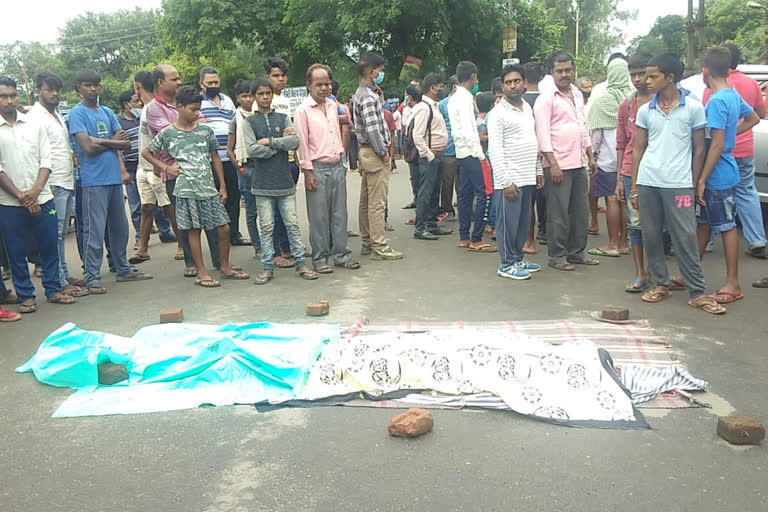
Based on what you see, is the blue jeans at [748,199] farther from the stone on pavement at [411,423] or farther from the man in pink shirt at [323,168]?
the stone on pavement at [411,423]

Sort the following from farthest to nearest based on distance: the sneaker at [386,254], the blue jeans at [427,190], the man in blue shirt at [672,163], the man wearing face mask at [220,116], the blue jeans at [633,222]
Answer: the blue jeans at [427,190], the man wearing face mask at [220,116], the sneaker at [386,254], the blue jeans at [633,222], the man in blue shirt at [672,163]

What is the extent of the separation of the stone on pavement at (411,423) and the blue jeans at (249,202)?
455cm

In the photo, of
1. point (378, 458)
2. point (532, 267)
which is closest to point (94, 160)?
point (532, 267)

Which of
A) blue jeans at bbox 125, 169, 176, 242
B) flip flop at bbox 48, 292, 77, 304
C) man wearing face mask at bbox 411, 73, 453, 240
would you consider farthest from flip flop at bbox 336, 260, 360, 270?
Result: blue jeans at bbox 125, 169, 176, 242

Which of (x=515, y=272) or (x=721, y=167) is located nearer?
(x=721, y=167)

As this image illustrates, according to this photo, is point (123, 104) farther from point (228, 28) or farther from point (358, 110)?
point (228, 28)

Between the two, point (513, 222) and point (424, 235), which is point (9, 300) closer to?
point (424, 235)

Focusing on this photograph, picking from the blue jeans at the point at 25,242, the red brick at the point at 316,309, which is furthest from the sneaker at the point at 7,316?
the red brick at the point at 316,309

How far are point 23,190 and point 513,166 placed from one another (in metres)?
4.42

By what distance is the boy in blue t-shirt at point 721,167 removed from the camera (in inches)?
206

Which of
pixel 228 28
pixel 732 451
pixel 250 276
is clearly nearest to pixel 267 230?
pixel 250 276

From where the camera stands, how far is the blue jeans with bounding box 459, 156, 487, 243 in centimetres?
793

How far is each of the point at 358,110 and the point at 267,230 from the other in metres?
1.61

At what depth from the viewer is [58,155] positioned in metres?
6.43
